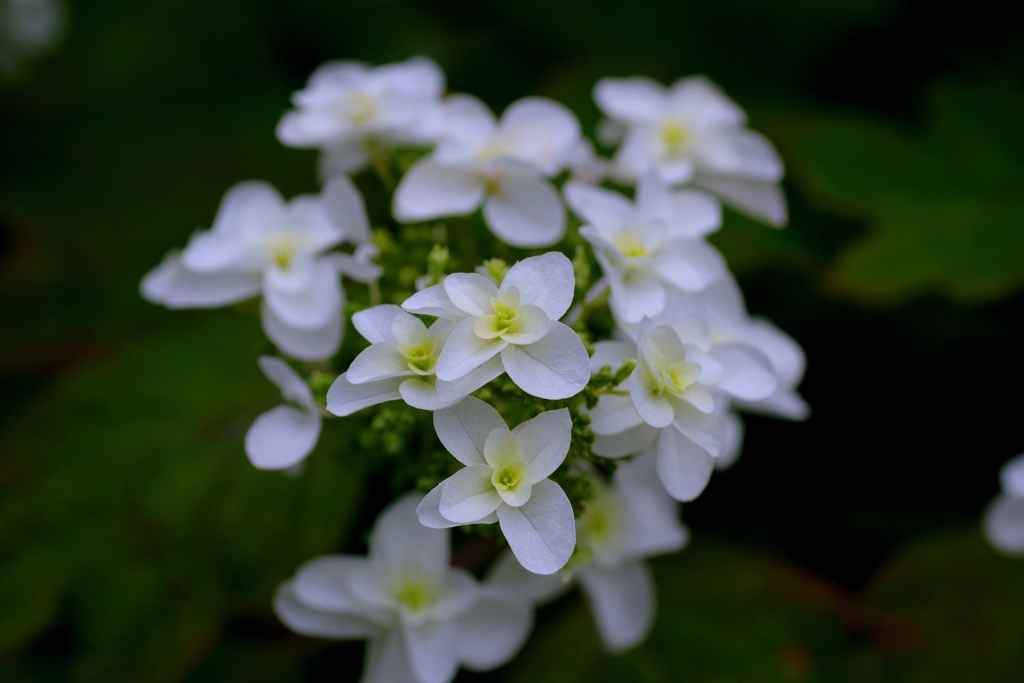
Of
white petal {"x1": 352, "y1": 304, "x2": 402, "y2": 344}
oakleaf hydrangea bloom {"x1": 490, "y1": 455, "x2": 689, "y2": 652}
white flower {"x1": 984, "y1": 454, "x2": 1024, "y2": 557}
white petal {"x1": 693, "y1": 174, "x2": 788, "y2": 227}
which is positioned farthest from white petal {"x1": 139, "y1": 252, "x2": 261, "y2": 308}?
white flower {"x1": 984, "y1": 454, "x2": 1024, "y2": 557}

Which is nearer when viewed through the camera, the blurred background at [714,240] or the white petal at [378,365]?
the white petal at [378,365]

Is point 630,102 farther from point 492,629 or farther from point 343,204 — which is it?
point 492,629

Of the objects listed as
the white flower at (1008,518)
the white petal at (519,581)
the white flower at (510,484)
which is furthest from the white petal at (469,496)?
the white flower at (1008,518)

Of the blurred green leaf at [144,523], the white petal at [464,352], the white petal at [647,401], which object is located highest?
the white petal at [464,352]

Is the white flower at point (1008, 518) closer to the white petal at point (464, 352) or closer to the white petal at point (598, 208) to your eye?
the white petal at point (598, 208)

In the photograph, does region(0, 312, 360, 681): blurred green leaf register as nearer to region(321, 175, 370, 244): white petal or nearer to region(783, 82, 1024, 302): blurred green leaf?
region(321, 175, 370, 244): white petal

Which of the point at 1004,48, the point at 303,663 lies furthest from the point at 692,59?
the point at 303,663
